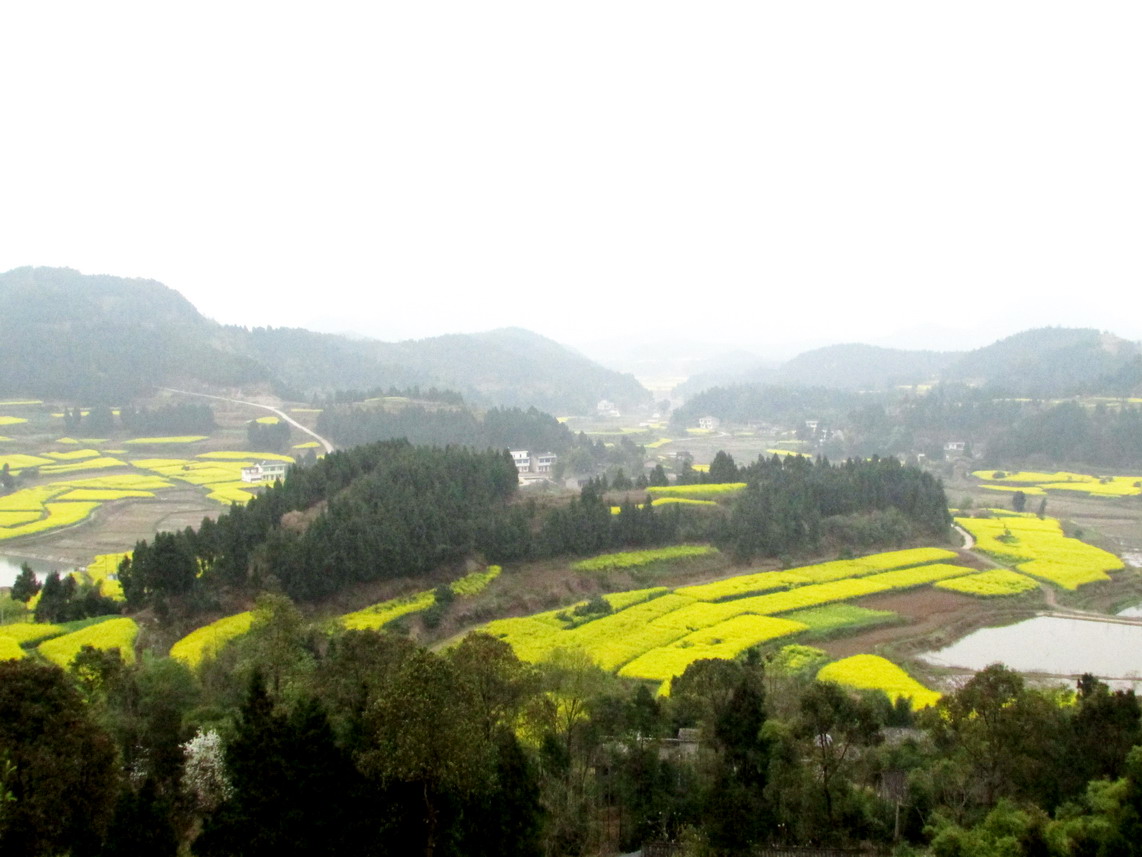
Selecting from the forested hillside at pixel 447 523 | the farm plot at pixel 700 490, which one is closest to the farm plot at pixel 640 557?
the forested hillside at pixel 447 523

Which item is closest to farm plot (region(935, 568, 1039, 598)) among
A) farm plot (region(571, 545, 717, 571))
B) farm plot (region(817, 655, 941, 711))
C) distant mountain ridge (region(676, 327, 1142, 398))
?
farm plot (region(817, 655, 941, 711))

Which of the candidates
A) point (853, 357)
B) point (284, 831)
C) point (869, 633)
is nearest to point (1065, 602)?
point (869, 633)

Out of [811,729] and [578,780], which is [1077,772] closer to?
[811,729]

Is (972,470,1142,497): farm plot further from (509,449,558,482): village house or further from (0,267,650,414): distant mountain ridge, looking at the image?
(0,267,650,414): distant mountain ridge

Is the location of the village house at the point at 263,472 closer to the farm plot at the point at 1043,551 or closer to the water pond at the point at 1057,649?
the farm plot at the point at 1043,551

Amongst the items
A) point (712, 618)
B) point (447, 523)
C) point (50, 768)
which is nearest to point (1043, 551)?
point (712, 618)
